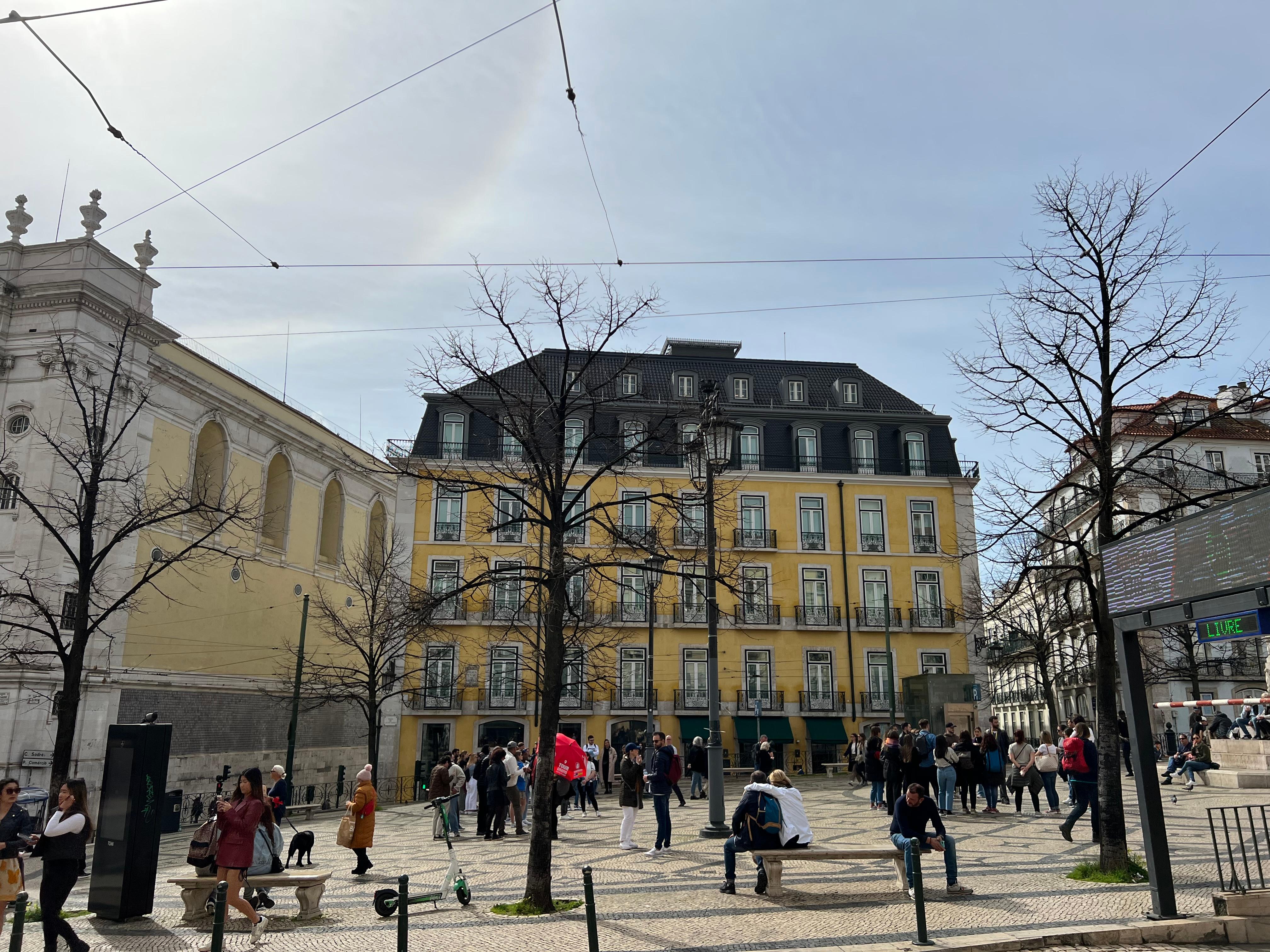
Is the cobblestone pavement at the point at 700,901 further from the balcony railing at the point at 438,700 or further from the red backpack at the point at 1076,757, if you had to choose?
the balcony railing at the point at 438,700

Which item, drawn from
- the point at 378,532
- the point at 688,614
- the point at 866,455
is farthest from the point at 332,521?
the point at 866,455

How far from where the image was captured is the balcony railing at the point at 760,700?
39.9 metres

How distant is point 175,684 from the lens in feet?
118

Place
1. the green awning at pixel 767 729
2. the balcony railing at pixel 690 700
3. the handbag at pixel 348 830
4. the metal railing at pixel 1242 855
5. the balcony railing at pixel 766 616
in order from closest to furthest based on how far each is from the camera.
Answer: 1. the metal railing at pixel 1242 855
2. the handbag at pixel 348 830
3. the green awning at pixel 767 729
4. the balcony railing at pixel 690 700
5. the balcony railing at pixel 766 616

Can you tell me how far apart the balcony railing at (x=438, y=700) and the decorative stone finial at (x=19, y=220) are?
21.1m

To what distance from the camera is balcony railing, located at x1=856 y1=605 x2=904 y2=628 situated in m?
41.4

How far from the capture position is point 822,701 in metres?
40.2

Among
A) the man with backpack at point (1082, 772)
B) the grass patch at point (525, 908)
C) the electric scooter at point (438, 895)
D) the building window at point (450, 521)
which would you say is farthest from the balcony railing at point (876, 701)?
the grass patch at point (525, 908)

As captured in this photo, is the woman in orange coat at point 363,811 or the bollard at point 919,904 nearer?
the bollard at point 919,904

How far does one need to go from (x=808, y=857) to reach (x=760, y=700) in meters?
29.7

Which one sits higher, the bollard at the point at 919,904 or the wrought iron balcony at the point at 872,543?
the wrought iron balcony at the point at 872,543

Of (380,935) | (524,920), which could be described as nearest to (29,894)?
(380,935)

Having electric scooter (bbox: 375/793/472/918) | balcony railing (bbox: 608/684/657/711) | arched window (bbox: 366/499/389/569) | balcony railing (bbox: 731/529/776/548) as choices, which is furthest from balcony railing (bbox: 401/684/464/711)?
electric scooter (bbox: 375/793/472/918)

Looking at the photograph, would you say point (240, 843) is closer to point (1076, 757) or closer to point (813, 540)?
point (1076, 757)
